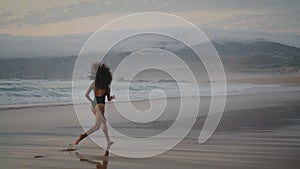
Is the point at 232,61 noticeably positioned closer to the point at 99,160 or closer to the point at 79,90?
the point at 79,90

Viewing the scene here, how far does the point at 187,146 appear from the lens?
5859 mm

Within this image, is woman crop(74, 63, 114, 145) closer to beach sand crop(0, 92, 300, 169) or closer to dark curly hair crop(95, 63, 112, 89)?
dark curly hair crop(95, 63, 112, 89)

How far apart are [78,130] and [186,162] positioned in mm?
3561

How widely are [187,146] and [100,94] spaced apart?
4.27 ft

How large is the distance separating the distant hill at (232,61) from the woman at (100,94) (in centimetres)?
1274

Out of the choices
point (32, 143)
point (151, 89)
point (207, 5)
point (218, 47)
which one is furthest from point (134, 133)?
point (218, 47)

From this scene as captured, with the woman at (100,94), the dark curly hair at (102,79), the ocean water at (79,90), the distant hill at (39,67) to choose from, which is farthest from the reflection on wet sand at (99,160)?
the distant hill at (39,67)

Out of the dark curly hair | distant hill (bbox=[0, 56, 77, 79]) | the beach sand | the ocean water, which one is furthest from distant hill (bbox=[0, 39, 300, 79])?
the dark curly hair

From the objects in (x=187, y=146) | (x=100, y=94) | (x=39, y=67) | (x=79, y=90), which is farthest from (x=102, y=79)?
(x=39, y=67)

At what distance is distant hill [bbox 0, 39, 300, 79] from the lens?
18.9 m

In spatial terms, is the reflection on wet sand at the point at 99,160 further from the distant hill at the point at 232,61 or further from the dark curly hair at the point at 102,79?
the distant hill at the point at 232,61

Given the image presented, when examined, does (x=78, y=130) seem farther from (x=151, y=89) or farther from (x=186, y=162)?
(x=151, y=89)

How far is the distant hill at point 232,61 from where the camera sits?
744 inches

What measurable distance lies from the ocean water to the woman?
8527mm
